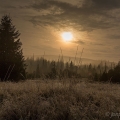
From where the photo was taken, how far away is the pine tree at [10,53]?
775 inches

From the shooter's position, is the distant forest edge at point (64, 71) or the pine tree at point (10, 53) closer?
the distant forest edge at point (64, 71)

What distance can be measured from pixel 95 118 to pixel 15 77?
17.3 m

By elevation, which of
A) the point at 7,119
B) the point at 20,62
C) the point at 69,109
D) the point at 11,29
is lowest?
the point at 7,119

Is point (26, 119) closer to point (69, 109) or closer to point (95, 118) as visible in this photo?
point (69, 109)

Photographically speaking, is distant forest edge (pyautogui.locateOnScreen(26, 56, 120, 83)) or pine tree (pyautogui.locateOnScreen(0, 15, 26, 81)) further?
pine tree (pyautogui.locateOnScreen(0, 15, 26, 81))

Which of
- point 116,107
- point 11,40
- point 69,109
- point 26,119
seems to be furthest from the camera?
point 11,40

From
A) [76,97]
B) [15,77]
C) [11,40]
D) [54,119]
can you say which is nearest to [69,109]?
[54,119]

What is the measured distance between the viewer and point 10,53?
20672 mm

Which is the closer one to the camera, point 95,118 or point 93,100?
point 95,118

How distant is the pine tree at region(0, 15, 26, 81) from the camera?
19.7 m

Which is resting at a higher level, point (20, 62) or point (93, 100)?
point (20, 62)

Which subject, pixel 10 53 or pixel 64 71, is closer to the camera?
pixel 64 71

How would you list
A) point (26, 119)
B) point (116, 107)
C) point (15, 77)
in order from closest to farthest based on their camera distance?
point (26, 119)
point (116, 107)
point (15, 77)

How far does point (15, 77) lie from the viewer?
19.8m
